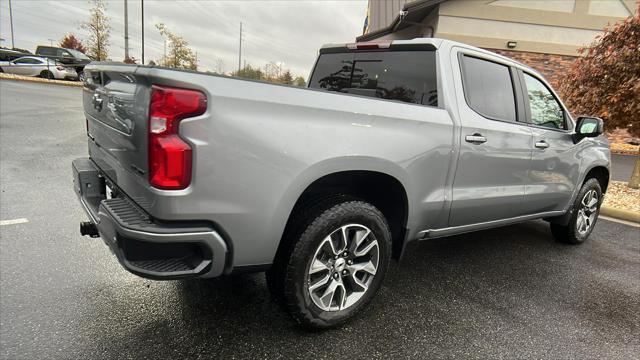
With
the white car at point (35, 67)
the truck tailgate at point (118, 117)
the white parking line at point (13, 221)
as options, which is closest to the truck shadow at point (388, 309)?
the truck tailgate at point (118, 117)

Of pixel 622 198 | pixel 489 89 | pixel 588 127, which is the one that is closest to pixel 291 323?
pixel 489 89

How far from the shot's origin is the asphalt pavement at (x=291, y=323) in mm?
2191

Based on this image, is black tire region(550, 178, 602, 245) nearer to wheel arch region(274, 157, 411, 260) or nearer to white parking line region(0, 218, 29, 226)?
wheel arch region(274, 157, 411, 260)

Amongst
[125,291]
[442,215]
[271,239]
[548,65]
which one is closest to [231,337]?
[271,239]

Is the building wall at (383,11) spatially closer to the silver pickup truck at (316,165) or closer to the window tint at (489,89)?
the window tint at (489,89)

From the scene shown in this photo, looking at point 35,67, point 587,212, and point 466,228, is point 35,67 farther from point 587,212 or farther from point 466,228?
point 587,212

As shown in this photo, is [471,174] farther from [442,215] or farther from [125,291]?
[125,291]

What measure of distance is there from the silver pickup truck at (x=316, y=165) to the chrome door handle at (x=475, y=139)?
2.1 inches

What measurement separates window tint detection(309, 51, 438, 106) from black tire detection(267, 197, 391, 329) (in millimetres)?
1032

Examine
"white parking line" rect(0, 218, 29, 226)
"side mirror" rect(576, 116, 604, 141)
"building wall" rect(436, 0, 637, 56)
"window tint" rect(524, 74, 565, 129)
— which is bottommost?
"white parking line" rect(0, 218, 29, 226)

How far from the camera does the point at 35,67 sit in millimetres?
22109

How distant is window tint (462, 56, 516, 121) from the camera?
2.95 metres

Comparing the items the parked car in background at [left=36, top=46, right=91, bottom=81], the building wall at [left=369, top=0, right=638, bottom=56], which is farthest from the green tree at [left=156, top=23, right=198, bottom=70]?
the building wall at [left=369, top=0, right=638, bottom=56]

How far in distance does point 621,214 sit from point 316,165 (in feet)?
20.1
